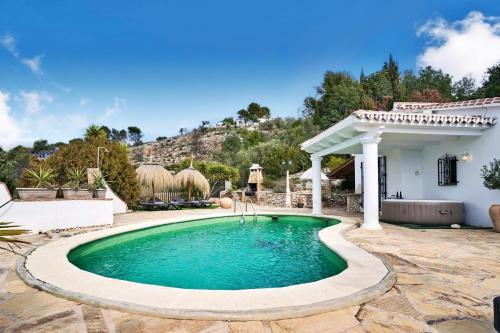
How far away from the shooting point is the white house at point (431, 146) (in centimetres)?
906

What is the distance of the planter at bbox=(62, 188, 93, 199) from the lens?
10242 mm

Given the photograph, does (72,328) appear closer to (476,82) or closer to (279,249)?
(279,249)

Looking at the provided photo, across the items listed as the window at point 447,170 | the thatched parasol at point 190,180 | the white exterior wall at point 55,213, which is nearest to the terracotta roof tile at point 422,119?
the window at point 447,170

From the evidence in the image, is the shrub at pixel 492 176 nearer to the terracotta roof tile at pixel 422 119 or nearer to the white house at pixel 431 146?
the white house at pixel 431 146

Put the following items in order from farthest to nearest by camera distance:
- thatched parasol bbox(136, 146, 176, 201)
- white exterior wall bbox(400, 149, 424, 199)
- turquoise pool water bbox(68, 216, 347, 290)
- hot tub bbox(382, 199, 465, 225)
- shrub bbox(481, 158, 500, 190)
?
thatched parasol bbox(136, 146, 176, 201)
white exterior wall bbox(400, 149, 424, 199)
hot tub bbox(382, 199, 465, 225)
shrub bbox(481, 158, 500, 190)
turquoise pool water bbox(68, 216, 347, 290)

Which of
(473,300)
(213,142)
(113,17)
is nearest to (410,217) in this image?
(473,300)

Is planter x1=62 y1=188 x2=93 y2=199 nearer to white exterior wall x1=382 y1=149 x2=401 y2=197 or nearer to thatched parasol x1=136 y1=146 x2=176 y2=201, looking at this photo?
thatched parasol x1=136 y1=146 x2=176 y2=201

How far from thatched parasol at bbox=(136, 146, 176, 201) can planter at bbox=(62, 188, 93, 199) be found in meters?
6.91

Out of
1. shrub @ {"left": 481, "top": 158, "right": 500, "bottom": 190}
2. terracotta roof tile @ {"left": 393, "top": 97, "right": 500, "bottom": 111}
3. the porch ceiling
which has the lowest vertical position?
shrub @ {"left": 481, "top": 158, "right": 500, "bottom": 190}

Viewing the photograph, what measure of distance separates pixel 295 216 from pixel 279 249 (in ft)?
20.1

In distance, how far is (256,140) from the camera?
164ft

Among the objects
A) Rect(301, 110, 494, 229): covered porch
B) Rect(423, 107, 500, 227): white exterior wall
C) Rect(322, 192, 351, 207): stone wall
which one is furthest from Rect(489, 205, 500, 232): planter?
Rect(322, 192, 351, 207): stone wall

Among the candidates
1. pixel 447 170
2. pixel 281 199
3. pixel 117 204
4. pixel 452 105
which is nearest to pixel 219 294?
pixel 447 170

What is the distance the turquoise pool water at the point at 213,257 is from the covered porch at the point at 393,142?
2.45 metres
